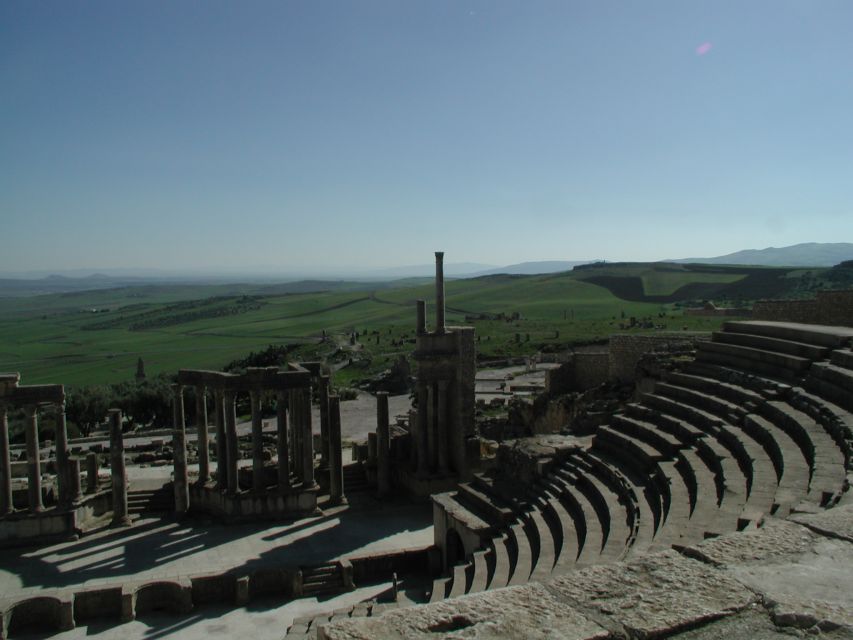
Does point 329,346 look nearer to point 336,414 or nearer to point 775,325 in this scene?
point 336,414

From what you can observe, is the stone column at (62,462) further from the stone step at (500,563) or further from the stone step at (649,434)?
the stone step at (649,434)

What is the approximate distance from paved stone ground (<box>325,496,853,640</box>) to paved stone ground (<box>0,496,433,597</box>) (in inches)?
685

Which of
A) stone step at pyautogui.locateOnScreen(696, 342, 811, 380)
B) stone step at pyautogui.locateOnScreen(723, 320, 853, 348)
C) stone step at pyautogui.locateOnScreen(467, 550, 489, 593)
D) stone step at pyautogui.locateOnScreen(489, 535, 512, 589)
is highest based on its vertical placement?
stone step at pyautogui.locateOnScreen(723, 320, 853, 348)

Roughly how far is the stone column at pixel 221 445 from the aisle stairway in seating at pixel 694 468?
30.7 feet

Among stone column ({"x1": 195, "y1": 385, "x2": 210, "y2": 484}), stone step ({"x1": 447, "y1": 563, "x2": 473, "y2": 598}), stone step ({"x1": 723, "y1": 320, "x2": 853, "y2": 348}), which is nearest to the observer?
stone step ({"x1": 447, "y1": 563, "x2": 473, "y2": 598})

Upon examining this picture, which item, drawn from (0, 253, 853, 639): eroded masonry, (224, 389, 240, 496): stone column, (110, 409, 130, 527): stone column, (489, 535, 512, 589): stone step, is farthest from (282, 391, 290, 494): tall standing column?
(489, 535, 512, 589): stone step

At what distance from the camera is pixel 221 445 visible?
89.7 feet

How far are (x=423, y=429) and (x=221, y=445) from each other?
759 centimetres

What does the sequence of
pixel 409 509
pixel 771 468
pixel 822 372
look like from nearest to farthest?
pixel 771 468
pixel 822 372
pixel 409 509

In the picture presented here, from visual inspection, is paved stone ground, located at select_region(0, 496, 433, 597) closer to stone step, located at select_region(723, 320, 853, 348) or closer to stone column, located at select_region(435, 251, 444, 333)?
stone column, located at select_region(435, 251, 444, 333)

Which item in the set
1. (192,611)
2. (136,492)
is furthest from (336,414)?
(192,611)

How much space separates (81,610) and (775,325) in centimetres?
2228

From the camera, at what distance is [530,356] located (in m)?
84.6

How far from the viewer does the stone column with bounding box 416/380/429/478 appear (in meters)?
28.8
